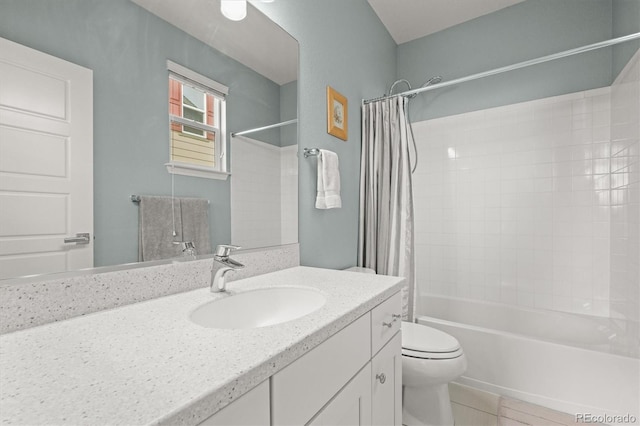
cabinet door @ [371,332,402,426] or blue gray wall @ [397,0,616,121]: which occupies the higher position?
blue gray wall @ [397,0,616,121]

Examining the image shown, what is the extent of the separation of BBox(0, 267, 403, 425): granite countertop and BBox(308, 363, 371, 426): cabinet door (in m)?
0.17

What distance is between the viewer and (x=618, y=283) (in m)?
1.81

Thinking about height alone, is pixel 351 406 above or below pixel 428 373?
above

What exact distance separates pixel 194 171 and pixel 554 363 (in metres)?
2.03

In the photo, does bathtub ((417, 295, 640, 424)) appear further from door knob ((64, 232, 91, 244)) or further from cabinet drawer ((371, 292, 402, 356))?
door knob ((64, 232, 91, 244))

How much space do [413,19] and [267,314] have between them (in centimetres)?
251

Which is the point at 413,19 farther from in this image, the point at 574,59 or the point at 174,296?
the point at 174,296

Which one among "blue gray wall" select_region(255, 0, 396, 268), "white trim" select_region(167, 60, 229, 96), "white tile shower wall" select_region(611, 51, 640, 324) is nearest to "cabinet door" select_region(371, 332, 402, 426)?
"blue gray wall" select_region(255, 0, 396, 268)

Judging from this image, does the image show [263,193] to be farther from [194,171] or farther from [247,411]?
[247,411]

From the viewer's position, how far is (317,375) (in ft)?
2.13

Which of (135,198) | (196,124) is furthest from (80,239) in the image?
(196,124)

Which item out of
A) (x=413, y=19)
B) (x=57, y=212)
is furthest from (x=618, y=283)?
(x=57, y=212)

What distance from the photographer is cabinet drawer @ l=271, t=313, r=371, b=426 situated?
55cm

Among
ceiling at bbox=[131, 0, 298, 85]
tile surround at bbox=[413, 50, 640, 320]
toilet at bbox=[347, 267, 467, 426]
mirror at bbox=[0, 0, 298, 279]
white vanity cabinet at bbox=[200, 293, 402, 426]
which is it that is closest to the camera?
white vanity cabinet at bbox=[200, 293, 402, 426]
